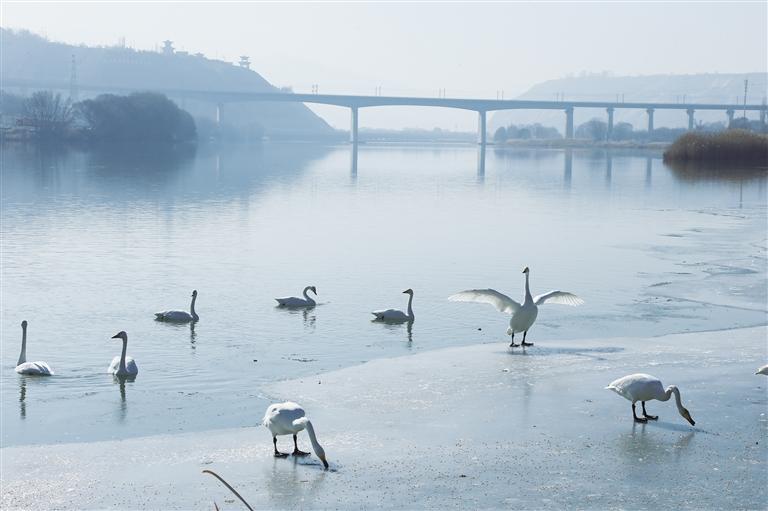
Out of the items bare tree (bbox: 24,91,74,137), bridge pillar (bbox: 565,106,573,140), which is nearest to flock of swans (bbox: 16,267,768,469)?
bare tree (bbox: 24,91,74,137)

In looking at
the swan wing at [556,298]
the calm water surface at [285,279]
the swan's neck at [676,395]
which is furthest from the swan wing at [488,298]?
the swan's neck at [676,395]

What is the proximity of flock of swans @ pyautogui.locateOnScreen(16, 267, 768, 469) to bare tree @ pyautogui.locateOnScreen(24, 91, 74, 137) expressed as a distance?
81.2 m

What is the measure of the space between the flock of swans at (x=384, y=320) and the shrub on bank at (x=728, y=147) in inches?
1956

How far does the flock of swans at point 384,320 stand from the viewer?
8789mm

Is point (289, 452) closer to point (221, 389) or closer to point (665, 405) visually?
point (221, 389)

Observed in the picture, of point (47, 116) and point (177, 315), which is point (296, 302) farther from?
point (47, 116)

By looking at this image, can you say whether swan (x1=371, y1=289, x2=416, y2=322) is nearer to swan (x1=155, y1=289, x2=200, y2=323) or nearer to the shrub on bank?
swan (x1=155, y1=289, x2=200, y2=323)

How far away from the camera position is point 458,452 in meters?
9.02

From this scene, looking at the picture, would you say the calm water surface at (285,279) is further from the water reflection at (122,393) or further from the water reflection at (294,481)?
the water reflection at (294,481)

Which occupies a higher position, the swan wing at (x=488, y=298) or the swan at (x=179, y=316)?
the swan wing at (x=488, y=298)

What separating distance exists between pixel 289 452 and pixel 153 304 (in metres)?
7.74

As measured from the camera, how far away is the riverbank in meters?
7.94

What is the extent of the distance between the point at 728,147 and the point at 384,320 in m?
50.9


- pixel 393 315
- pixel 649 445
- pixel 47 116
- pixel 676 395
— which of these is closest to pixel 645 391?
pixel 676 395
